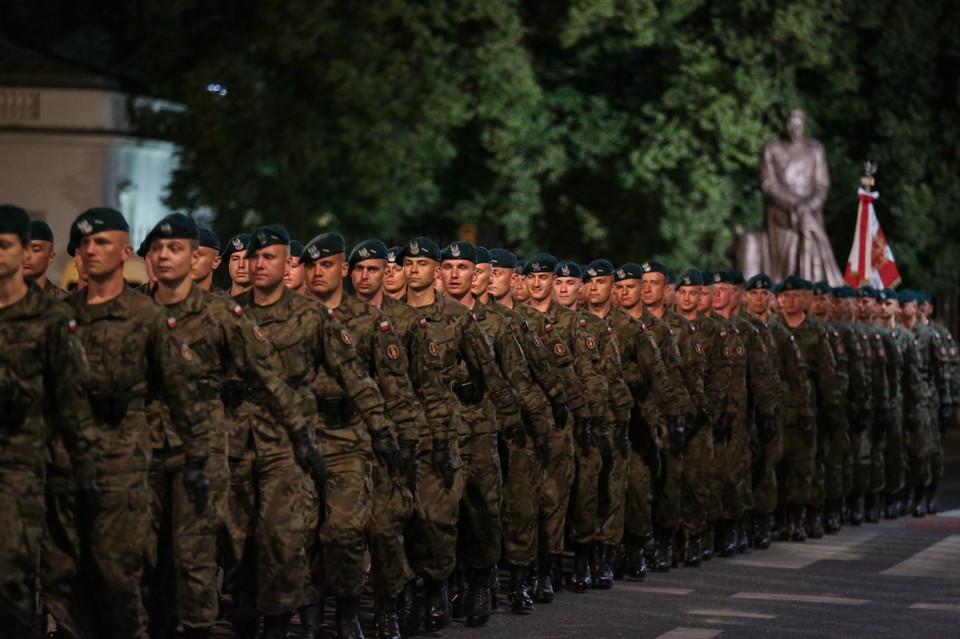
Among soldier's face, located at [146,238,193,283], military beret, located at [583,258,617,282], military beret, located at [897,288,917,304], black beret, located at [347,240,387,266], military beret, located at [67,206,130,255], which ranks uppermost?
military beret, located at [897,288,917,304]

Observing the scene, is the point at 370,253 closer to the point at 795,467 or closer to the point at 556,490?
the point at 556,490

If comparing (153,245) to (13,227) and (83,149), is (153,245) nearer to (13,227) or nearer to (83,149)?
(13,227)

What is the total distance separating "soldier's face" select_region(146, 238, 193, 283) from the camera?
10336 mm

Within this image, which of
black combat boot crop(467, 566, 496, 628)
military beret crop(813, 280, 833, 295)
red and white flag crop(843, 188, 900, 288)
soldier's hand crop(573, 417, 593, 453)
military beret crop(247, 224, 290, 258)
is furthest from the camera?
red and white flag crop(843, 188, 900, 288)

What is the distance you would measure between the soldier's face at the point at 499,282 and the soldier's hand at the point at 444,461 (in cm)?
244

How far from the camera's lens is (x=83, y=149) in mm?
38625

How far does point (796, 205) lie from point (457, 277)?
2041 cm

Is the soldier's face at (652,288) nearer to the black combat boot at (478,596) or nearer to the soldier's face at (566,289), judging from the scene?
the soldier's face at (566,289)

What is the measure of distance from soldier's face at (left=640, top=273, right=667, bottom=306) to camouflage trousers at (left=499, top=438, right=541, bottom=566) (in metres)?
3.33

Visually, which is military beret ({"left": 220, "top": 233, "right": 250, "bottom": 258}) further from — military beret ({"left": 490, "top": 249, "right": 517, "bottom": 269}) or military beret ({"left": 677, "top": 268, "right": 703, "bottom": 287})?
military beret ({"left": 677, "top": 268, "right": 703, "bottom": 287})

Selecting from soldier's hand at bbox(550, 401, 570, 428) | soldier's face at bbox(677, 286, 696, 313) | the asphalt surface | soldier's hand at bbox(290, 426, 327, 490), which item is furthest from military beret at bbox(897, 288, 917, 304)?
soldier's hand at bbox(290, 426, 327, 490)

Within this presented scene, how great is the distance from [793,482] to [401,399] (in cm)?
803

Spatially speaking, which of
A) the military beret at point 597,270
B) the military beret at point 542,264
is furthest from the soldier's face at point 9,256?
the military beret at point 597,270

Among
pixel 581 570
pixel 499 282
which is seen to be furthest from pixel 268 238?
pixel 581 570
